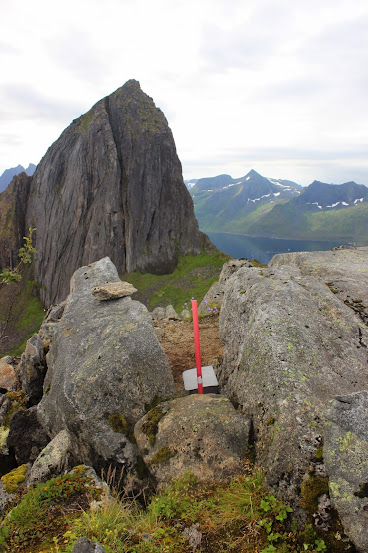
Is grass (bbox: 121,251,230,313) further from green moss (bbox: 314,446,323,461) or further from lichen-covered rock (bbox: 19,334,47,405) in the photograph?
green moss (bbox: 314,446,323,461)

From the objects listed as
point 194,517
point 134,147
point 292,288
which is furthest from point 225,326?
point 134,147

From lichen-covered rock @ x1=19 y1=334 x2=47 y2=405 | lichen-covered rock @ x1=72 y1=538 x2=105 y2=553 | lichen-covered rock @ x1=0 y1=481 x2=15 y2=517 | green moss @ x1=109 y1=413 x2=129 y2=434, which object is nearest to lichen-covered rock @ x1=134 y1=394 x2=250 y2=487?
green moss @ x1=109 y1=413 x2=129 y2=434

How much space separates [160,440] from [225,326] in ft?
18.0

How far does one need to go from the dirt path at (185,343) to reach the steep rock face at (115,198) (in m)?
107

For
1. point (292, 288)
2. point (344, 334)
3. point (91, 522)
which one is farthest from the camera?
point (292, 288)

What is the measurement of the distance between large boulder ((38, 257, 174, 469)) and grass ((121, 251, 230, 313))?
8707 cm

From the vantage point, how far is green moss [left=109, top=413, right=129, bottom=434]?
9078 millimetres

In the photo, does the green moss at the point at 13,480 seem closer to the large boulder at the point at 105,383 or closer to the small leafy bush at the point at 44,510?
the large boulder at the point at 105,383

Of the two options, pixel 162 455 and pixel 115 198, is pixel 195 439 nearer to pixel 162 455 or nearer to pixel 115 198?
pixel 162 455

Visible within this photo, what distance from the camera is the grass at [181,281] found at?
106m

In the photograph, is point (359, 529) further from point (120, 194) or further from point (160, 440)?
point (120, 194)

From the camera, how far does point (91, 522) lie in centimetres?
589

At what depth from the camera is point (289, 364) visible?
305 inches

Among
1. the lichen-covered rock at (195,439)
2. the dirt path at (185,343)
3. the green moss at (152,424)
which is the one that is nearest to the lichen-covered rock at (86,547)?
the lichen-covered rock at (195,439)
